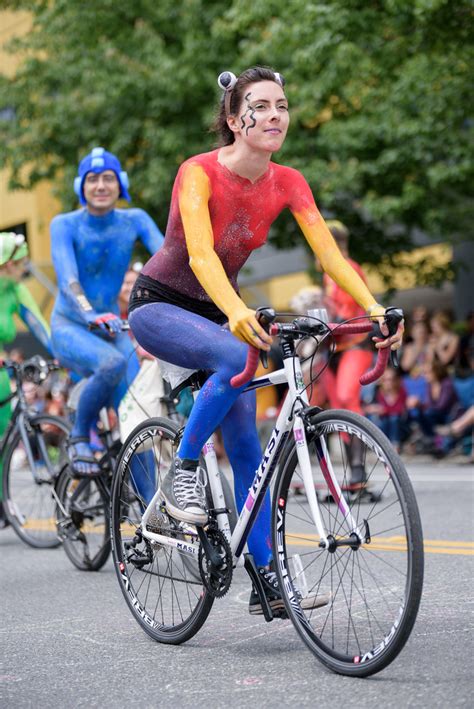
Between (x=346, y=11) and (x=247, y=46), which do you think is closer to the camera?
(x=346, y=11)

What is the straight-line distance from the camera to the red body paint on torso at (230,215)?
15.4 ft

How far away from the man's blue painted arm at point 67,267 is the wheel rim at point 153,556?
1.77 m

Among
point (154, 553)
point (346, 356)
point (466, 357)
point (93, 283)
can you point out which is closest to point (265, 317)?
point (154, 553)

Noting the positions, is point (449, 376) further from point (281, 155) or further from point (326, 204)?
point (281, 155)

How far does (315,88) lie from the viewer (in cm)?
1809

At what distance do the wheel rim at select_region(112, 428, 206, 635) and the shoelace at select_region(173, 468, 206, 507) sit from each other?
0.16m

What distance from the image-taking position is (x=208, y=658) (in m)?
4.57

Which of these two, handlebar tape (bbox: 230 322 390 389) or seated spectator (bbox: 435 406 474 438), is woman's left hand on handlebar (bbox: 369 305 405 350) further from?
seated spectator (bbox: 435 406 474 438)

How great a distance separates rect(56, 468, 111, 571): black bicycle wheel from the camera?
695cm

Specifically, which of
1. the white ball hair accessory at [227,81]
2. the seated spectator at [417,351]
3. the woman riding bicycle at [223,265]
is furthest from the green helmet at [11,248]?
the seated spectator at [417,351]

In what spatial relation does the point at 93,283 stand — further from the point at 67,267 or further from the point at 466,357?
the point at 466,357

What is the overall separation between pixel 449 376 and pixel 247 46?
25.0ft

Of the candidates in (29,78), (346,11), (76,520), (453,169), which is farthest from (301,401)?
(29,78)

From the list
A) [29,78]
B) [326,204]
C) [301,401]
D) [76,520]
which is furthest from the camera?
[29,78]
